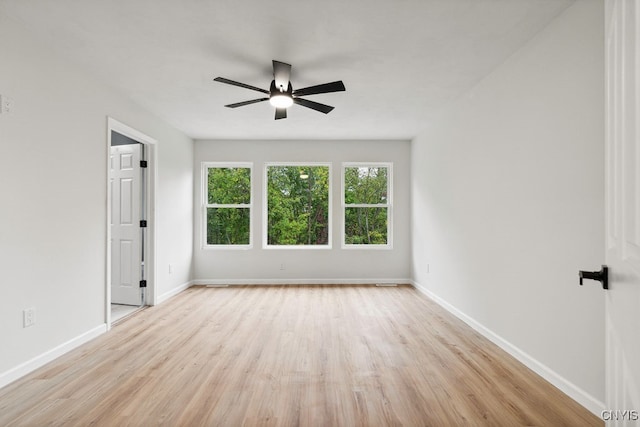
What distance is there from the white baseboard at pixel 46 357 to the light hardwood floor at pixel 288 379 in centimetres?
6

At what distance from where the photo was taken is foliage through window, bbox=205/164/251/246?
20.1ft

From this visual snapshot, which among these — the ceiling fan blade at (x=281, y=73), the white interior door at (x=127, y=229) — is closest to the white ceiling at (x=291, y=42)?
the ceiling fan blade at (x=281, y=73)

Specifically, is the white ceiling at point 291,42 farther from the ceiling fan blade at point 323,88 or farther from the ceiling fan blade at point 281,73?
the ceiling fan blade at point 323,88

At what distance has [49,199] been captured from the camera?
2766 mm

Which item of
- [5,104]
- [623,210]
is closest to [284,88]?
[5,104]

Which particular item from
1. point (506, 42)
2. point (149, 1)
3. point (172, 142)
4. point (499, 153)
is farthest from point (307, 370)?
point (172, 142)

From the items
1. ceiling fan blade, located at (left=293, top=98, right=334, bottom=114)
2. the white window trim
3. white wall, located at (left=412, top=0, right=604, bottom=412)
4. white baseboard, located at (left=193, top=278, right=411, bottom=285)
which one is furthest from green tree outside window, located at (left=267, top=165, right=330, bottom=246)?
ceiling fan blade, located at (left=293, top=98, right=334, bottom=114)

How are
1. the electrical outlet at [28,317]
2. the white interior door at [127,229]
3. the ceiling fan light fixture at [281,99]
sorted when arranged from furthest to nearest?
the white interior door at [127,229]
the ceiling fan light fixture at [281,99]
the electrical outlet at [28,317]

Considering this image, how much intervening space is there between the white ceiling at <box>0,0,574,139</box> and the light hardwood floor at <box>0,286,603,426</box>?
8.38 feet

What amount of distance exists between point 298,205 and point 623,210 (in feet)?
17.8

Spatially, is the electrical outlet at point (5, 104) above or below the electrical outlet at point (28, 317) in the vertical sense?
above

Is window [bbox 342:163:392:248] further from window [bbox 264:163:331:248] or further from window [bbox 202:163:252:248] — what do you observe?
window [bbox 202:163:252:248]

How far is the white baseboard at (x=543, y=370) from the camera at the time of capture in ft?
6.72


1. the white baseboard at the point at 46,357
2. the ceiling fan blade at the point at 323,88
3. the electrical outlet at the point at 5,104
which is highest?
the ceiling fan blade at the point at 323,88
